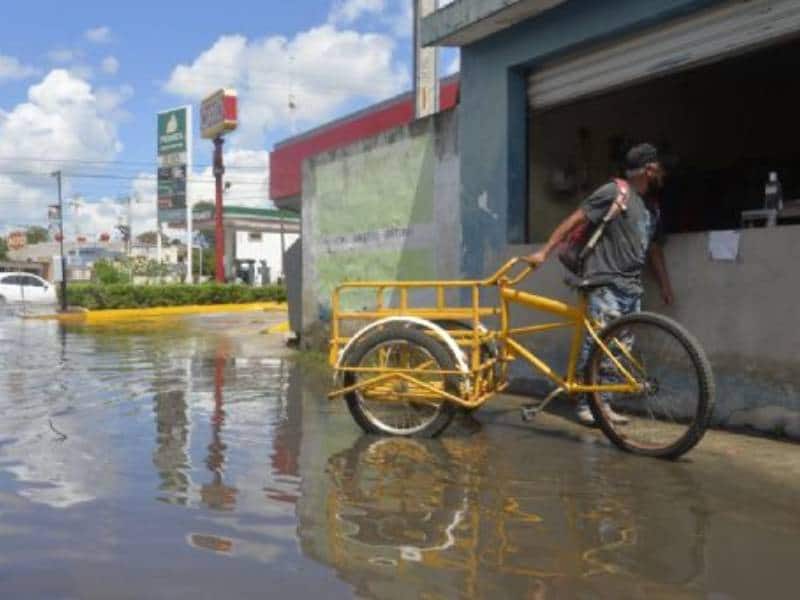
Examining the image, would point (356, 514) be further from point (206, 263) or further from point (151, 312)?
point (206, 263)

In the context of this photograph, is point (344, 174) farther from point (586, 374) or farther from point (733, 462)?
point (733, 462)

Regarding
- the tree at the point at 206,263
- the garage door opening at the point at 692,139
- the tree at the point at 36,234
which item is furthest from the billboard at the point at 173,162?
the tree at the point at 36,234

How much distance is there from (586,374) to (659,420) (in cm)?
53

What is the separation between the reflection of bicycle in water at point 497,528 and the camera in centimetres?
337

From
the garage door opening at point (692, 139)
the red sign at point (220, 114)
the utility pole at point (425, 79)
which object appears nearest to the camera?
the garage door opening at point (692, 139)

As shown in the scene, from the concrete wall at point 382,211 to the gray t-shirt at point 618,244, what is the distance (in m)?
3.19

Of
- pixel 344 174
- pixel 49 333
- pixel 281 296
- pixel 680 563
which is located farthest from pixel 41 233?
pixel 680 563

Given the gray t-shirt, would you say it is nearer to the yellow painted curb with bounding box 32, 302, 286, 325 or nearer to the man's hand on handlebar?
the man's hand on handlebar

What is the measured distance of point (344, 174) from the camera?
1148 cm

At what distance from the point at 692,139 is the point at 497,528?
7911mm

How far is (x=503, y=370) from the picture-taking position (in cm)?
612

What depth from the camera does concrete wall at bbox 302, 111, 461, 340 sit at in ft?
30.9

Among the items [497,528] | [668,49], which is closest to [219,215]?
[668,49]

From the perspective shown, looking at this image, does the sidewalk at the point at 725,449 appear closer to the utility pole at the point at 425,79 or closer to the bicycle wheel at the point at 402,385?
the bicycle wheel at the point at 402,385
